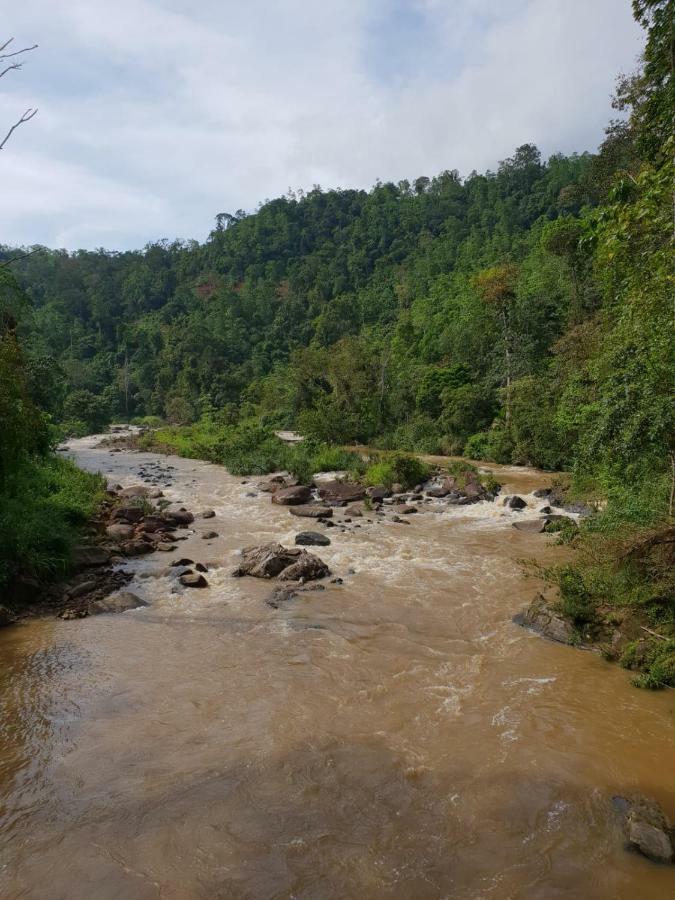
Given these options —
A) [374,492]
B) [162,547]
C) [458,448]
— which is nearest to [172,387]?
[458,448]

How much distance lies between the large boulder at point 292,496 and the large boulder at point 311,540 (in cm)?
477

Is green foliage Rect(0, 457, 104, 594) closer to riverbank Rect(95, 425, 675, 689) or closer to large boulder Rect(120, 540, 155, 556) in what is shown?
large boulder Rect(120, 540, 155, 556)

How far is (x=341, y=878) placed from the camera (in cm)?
448

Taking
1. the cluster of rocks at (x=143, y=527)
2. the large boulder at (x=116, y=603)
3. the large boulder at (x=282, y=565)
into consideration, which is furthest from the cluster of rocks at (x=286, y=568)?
the cluster of rocks at (x=143, y=527)

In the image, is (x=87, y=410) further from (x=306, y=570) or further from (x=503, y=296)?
(x=306, y=570)

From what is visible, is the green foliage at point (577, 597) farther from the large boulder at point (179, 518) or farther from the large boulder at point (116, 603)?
the large boulder at point (179, 518)

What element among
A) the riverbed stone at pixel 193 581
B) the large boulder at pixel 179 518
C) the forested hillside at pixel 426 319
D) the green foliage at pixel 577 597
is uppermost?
the forested hillside at pixel 426 319

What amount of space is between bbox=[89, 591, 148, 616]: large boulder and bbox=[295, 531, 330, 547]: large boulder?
189 inches

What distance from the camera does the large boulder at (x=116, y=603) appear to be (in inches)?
402

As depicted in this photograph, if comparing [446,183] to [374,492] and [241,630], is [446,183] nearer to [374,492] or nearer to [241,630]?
[374,492]

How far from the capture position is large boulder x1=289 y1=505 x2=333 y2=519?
1747cm

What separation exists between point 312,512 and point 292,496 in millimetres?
2184

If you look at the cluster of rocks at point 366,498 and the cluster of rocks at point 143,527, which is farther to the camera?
the cluster of rocks at point 366,498

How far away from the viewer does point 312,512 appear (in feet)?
58.1
